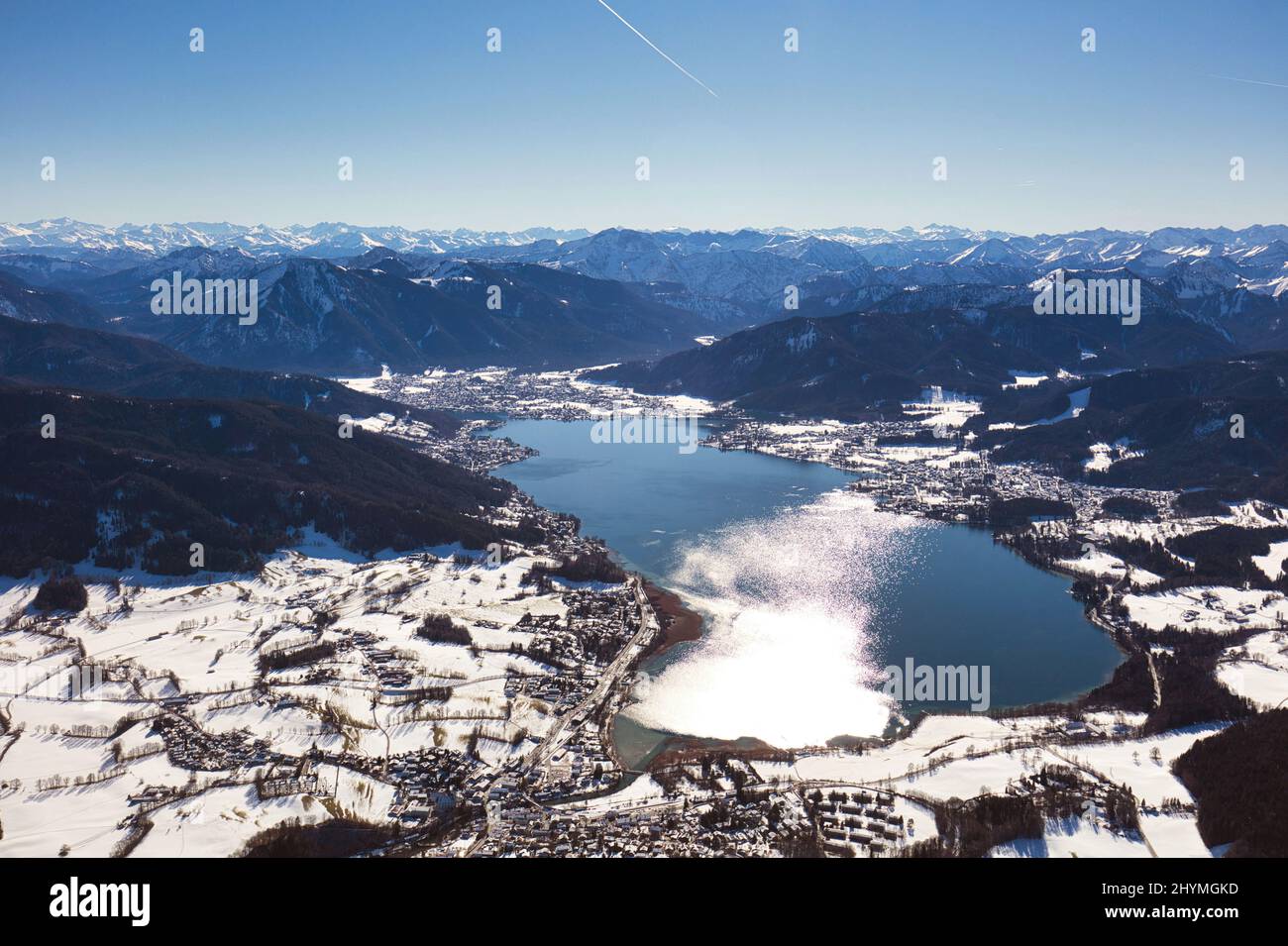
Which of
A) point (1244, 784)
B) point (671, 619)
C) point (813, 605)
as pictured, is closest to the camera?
point (1244, 784)

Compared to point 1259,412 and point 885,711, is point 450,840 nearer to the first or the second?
point 885,711

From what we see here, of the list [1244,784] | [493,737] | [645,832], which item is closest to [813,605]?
[493,737]

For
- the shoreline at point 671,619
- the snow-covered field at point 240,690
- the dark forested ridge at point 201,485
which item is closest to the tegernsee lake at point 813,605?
the shoreline at point 671,619

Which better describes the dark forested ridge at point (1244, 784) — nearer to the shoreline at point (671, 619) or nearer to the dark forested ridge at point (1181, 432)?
the shoreline at point (671, 619)

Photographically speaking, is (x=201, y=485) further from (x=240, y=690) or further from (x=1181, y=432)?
(x=1181, y=432)

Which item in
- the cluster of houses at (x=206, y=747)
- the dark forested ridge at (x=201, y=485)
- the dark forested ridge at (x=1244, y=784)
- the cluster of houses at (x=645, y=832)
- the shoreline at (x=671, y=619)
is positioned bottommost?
the cluster of houses at (x=645, y=832)

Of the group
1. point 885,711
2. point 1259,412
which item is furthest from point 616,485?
point 1259,412

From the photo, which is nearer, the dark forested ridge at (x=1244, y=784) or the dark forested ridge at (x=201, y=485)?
the dark forested ridge at (x=1244, y=784)
